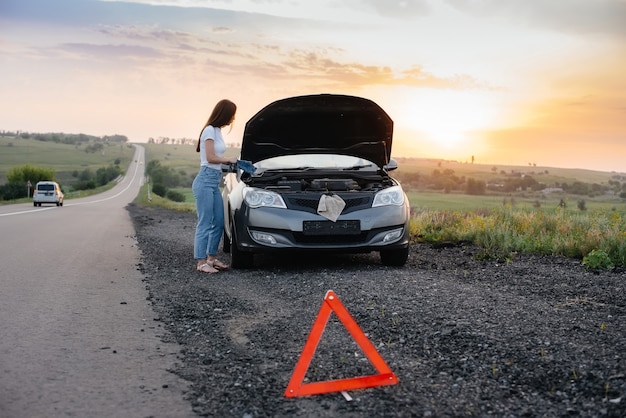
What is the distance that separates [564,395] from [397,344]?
4.67ft

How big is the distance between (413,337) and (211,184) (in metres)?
4.40

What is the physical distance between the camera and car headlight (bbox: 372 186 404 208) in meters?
8.52

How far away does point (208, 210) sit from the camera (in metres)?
8.67

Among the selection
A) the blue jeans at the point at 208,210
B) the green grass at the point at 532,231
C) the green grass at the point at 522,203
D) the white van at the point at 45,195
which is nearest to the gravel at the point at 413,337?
the blue jeans at the point at 208,210

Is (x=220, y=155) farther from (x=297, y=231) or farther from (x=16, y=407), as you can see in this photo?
(x=16, y=407)

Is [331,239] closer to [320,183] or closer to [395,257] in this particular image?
[320,183]

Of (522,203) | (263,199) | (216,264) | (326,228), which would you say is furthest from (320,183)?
(522,203)

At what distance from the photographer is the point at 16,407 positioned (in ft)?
11.9

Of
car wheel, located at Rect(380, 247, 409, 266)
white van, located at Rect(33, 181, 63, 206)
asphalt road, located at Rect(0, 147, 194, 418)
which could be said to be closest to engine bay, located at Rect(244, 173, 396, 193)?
car wheel, located at Rect(380, 247, 409, 266)

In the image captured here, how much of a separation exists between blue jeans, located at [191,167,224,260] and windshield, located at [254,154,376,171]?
0.90m

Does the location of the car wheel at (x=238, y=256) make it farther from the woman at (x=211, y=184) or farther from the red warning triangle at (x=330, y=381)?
the red warning triangle at (x=330, y=381)

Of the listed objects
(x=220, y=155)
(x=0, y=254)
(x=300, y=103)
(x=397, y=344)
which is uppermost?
(x=300, y=103)

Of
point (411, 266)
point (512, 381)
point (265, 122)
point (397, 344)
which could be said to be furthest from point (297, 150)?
point (512, 381)

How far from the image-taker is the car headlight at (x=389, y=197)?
8524mm
